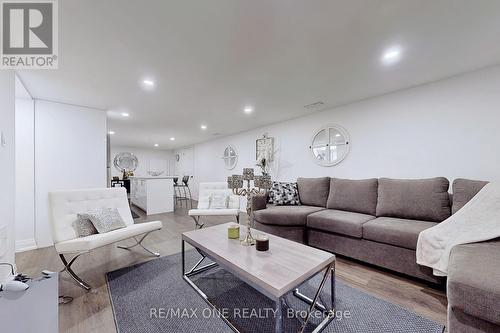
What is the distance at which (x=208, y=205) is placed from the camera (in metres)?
3.68

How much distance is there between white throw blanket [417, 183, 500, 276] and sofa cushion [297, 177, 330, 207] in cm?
150

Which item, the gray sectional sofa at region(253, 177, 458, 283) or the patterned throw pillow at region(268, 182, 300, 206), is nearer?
the gray sectional sofa at region(253, 177, 458, 283)

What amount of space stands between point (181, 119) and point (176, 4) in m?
3.16

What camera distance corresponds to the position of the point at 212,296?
5.78ft

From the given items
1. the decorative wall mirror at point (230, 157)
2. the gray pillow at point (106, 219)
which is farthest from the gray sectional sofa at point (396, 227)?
the decorative wall mirror at point (230, 157)

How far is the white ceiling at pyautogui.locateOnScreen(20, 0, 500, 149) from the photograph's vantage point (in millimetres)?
1397

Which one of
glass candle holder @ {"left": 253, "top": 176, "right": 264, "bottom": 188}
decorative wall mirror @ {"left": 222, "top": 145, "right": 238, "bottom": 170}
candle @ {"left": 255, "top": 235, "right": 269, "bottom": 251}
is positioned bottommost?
candle @ {"left": 255, "top": 235, "right": 269, "bottom": 251}

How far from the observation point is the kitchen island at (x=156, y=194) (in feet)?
17.0

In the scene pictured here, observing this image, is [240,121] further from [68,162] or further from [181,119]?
[68,162]

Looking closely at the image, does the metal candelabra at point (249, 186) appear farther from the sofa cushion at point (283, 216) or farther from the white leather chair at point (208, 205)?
the white leather chair at point (208, 205)

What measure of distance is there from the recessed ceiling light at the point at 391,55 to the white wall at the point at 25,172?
4540 mm

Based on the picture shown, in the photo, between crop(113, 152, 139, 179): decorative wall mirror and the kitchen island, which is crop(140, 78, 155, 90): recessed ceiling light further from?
crop(113, 152, 139, 179): decorative wall mirror

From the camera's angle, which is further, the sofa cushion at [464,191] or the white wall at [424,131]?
the white wall at [424,131]

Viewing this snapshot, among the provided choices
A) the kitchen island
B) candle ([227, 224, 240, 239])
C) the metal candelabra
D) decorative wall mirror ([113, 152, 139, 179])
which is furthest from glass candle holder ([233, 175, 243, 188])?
decorative wall mirror ([113, 152, 139, 179])
